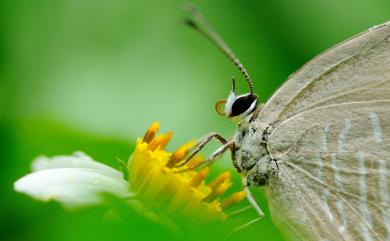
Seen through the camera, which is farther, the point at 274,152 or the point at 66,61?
the point at 66,61

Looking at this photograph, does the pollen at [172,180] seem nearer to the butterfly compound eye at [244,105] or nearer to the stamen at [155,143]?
the stamen at [155,143]

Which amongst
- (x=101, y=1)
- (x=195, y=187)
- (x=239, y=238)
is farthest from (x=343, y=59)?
(x=101, y=1)

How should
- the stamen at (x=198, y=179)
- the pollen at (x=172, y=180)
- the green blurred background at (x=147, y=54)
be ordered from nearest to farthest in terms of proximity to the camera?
the pollen at (x=172, y=180) < the stamen at (x=198, y=179) < the green blurred background at (x=147, y=54)

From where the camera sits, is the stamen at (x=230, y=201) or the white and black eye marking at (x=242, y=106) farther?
the white and black eye marking at (x=242, y=106)

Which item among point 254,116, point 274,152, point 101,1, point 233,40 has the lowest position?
point 274,152

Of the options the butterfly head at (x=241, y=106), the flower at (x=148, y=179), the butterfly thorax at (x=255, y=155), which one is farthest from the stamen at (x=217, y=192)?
the butterfly head at (x=241, y=106)

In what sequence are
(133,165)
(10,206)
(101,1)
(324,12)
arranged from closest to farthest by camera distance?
(10,206) < (133,165) < (101,1) < (324,12)

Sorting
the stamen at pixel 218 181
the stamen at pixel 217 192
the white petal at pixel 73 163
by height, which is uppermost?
the white petal at pixel 73 163

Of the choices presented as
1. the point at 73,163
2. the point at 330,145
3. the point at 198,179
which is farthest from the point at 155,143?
the point at 330,145

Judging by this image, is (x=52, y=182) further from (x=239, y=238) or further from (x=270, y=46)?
(x=270, y=46)
